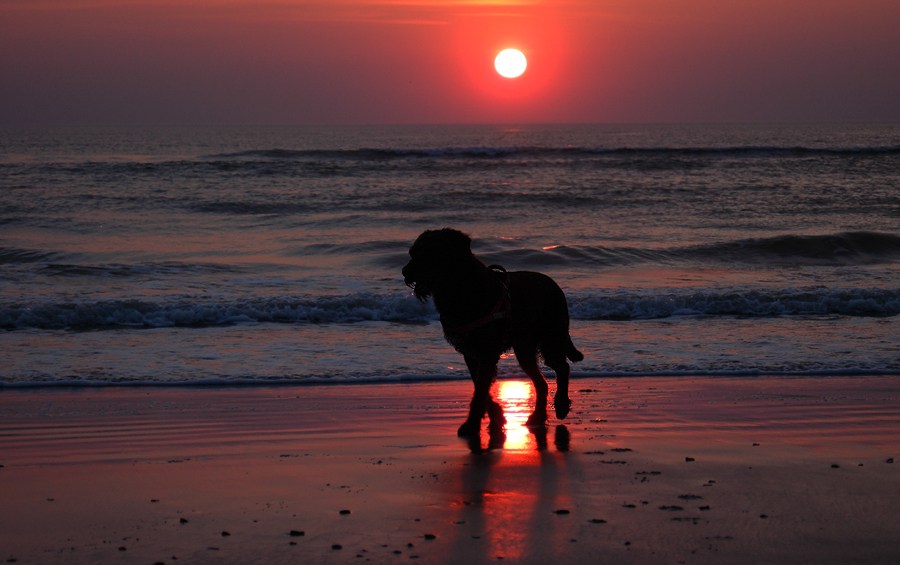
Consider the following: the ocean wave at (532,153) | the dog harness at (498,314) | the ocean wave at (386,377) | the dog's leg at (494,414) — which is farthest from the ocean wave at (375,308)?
the ocean wave at (532,153)

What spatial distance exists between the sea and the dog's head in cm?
230

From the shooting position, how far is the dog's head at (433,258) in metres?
4.37

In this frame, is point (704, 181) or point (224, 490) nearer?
point (224, 490)

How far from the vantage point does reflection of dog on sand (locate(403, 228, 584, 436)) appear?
4.41 metres

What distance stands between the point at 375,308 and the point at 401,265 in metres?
4.49

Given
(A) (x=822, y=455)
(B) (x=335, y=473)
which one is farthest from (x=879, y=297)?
(B) (x=335, y=473)

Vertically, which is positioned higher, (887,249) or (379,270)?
(887,249)

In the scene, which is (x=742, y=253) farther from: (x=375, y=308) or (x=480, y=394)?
(x=480, y=394)

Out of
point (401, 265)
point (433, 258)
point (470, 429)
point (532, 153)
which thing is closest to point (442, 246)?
point (433, 258)

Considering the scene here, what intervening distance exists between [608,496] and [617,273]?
32.7 feet

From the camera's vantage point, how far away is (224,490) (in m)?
3.74

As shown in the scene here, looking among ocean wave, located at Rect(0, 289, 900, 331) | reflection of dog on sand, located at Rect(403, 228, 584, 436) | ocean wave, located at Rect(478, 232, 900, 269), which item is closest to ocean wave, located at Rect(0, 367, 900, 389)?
reflection of dog on sand, located at Rect(403, 228, 584, 436)

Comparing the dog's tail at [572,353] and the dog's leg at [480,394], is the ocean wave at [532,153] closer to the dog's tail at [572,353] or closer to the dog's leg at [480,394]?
the dog's tail at [572,353]

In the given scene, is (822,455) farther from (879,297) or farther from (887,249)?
(887,249)
